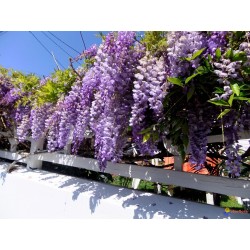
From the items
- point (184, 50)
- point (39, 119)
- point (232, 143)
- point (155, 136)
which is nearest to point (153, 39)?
point (184, 50)

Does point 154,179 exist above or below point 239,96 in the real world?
below

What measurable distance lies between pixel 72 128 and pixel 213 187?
1.26 m

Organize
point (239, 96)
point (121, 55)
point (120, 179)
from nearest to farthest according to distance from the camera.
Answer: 1. point (239, 96)
2. point (121, 55)
3. point (120, 179)

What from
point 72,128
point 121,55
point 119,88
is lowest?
point 72,128

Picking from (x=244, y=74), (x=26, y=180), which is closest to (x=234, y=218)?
(x=244, y=74)

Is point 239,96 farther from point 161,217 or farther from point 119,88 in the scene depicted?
point 161,217

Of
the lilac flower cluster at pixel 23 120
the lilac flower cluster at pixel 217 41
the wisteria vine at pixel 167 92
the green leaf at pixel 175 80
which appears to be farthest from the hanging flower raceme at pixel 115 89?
the lilac flower cluster at pixel 23 120

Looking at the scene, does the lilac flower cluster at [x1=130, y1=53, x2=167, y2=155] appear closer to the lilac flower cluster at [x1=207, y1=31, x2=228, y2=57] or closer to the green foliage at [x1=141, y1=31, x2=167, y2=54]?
the green foliage at [x1=141, y1=31, x2=167, y2=54]

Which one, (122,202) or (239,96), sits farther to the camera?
(122,202)

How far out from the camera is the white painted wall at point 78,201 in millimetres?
1648

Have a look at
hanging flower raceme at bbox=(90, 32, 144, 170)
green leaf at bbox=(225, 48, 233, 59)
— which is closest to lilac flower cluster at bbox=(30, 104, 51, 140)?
hanging flower raceme at bbox=(90, 32, 144, 170)

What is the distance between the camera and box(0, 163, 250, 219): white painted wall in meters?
1.65

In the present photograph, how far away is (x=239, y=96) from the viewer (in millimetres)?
1215

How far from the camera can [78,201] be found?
2.12 m
